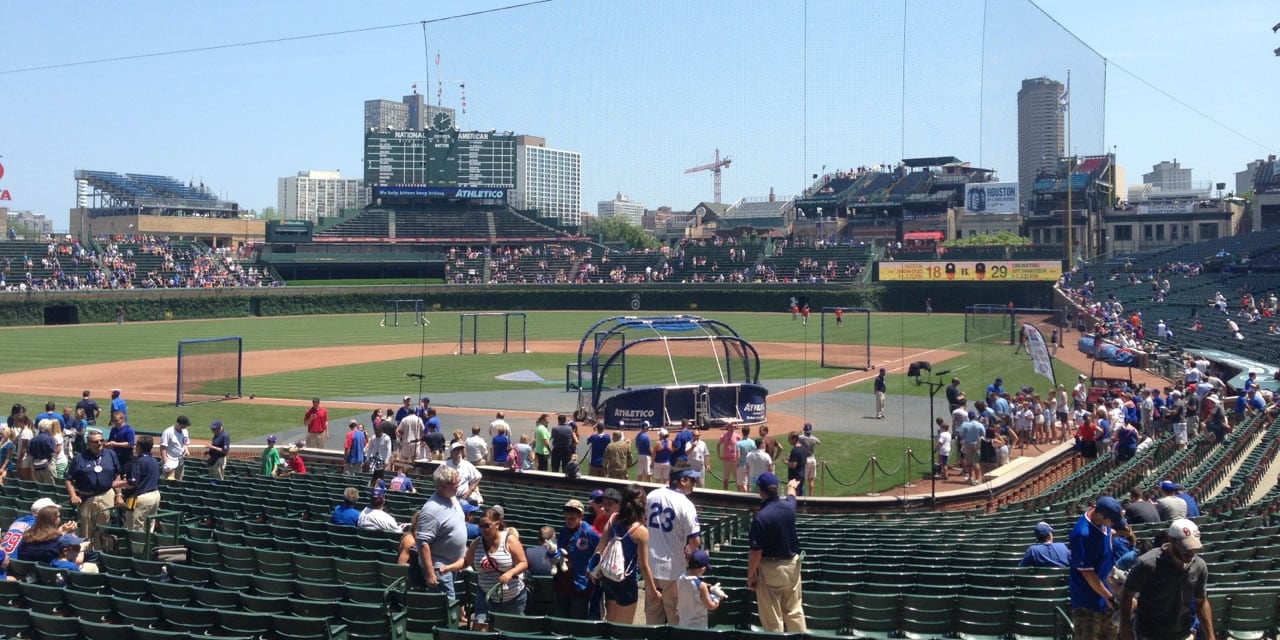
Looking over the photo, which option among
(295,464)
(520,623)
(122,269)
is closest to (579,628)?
(520,623)

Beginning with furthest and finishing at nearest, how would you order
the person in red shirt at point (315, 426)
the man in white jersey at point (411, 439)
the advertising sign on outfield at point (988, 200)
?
the advertising sign on outfield at point (988, 200) → the person in red shirt at point (315, 426) → the man in white jersey at point (411, 439)

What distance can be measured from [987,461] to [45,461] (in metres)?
16.0

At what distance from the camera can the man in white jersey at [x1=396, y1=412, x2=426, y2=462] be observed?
65.9 feet

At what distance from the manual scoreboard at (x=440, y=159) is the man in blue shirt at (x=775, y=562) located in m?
95.9

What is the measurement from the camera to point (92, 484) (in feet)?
38.5

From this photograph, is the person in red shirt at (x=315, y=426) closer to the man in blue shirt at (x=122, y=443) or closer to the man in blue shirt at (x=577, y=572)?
the man in blue shirt at (x=122, y=443)

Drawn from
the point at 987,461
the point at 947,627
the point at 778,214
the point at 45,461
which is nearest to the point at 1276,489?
the point at 987,461

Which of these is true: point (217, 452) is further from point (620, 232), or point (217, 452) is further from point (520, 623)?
point (620, 232)

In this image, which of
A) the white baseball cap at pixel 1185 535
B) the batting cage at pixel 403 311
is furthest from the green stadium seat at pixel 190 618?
the batting cage at pixel 403 311

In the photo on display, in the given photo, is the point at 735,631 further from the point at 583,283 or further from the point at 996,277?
the point at 583,283

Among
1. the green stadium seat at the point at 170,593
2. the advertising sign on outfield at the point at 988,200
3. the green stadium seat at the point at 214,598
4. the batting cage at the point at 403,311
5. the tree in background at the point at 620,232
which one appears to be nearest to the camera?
the green stadium seat at the point at 214,598

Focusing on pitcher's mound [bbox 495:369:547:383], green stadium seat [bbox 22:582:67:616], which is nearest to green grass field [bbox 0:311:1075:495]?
pitcher's mound [bbox 495:369:547:383]

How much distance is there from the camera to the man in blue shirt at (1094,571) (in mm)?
7516

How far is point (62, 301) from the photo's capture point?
212 feet
